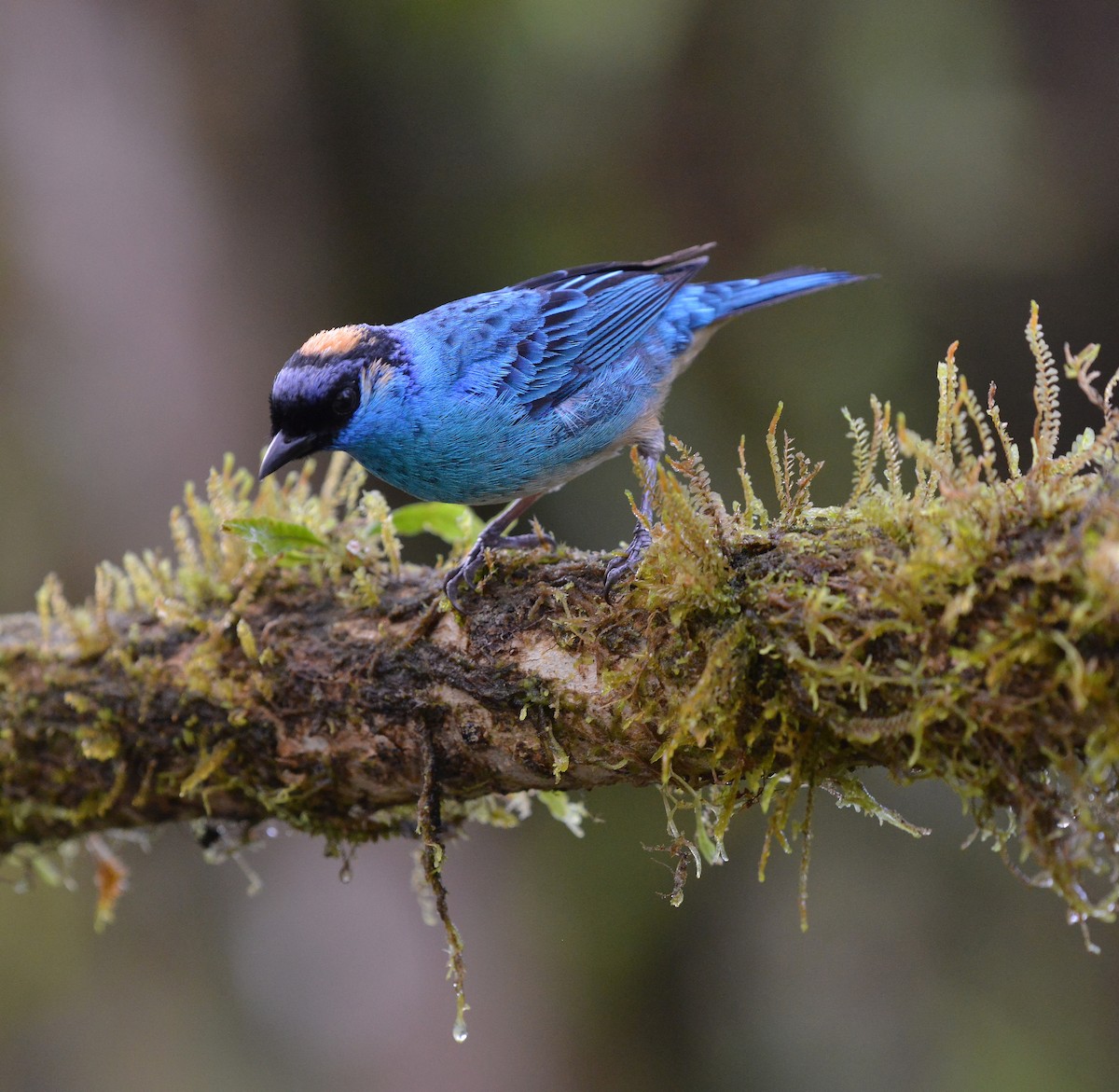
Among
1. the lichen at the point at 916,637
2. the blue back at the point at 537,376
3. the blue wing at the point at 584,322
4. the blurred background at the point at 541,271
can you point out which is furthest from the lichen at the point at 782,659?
the blurred background at the point at 541,271

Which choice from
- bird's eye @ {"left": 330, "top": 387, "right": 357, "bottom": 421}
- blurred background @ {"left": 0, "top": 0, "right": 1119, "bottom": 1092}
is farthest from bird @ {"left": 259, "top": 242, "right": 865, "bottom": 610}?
blurred background @ {"left": 0, "top": 0, "right": 1119, "bottom": 1092}

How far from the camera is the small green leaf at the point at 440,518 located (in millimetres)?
3473

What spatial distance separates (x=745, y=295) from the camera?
158 inches

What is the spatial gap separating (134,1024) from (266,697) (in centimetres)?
457

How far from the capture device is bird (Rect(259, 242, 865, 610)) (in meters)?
3.14

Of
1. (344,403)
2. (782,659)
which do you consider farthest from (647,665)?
(344,403)

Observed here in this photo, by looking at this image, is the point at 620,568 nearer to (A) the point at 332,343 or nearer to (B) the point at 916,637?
(B) the point at 916,637

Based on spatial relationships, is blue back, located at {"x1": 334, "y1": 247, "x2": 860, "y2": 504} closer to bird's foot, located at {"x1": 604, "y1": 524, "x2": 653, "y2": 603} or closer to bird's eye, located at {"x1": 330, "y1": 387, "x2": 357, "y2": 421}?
bird's eye, located at {"x1": 330, "y1": 387, "x2": 357, "y2": 421}

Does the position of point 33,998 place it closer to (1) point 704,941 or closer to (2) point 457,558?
(1) point 704,941

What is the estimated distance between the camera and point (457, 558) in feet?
10.2

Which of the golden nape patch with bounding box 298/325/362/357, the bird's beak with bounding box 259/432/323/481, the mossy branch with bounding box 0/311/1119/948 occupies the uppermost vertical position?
the golden nape patch with bounding box 298/325/362/357

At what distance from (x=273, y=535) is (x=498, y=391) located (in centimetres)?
83

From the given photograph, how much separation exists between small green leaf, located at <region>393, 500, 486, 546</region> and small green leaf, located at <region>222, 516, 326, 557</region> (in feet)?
1.61

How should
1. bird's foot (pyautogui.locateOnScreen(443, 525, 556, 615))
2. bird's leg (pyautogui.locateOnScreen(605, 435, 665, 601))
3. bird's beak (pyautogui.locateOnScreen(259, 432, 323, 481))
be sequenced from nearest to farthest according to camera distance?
bird's leg (pyautogui.locateOnScreen(605, 435, 665, 601)) → bird's foot (pyautogui.locateOnScreen(443, 525, 556, 615)) → bird's beak (pyautogui.locateOnScreen(259, 432, 323, 481))
